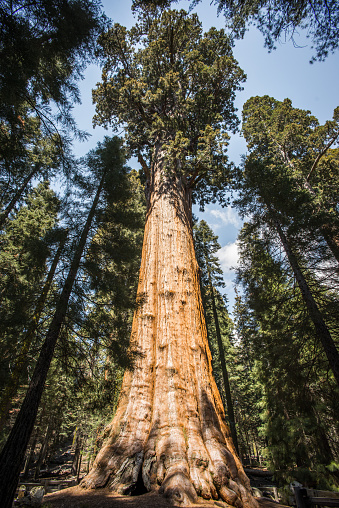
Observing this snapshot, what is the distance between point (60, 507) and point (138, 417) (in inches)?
54.0

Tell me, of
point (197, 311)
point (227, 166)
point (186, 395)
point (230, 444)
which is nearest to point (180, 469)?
point (186, 395)

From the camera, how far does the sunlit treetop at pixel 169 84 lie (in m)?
9.13

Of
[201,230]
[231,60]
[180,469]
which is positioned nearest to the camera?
[180,469]

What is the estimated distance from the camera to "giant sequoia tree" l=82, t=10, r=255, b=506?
2973 millimetres

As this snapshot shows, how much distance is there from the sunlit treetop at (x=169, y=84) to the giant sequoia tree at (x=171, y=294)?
5 centimetres

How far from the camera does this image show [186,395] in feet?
12.2

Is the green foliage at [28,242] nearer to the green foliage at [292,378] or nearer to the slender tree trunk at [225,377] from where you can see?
the green foliage at [292,378]

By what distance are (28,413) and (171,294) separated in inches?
135

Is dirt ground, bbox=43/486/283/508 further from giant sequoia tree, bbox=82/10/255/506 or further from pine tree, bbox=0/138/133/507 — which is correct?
pine tree, bbox=0/138/133/507

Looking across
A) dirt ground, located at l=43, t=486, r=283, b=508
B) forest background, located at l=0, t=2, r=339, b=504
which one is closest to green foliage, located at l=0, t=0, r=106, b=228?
forest background, located at l=0, t=2, r=339, b=504

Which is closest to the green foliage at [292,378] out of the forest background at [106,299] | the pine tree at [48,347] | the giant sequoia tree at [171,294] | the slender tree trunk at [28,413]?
the forest background at [106,299]

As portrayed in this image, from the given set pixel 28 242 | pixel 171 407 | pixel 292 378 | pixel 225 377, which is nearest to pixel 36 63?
pixel 28 242

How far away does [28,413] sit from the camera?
4234 millimetres

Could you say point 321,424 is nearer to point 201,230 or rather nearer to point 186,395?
point 186,395
